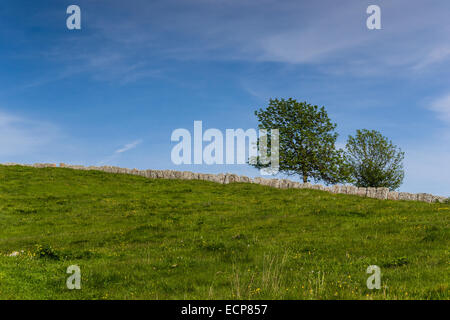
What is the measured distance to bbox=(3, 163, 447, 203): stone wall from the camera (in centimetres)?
3400

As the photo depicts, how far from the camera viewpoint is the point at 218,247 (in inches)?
629

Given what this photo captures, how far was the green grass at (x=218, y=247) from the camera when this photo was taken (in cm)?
1063

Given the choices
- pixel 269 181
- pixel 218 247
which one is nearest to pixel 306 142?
pixel 269 181

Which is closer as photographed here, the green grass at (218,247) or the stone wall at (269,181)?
the green grass at (218,247)

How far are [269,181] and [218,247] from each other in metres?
23.4

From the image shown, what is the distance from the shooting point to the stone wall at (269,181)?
3400 centimetres

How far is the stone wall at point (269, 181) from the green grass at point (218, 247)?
4255 mm

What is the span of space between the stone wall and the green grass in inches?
168

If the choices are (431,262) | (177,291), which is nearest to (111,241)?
(177,291)

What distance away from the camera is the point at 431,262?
40.0 ft

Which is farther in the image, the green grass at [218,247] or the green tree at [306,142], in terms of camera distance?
the green tree at [306,142]

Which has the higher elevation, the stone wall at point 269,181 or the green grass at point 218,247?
the stone wall at point 269,181

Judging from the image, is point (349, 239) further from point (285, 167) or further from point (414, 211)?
point (285, 167)
